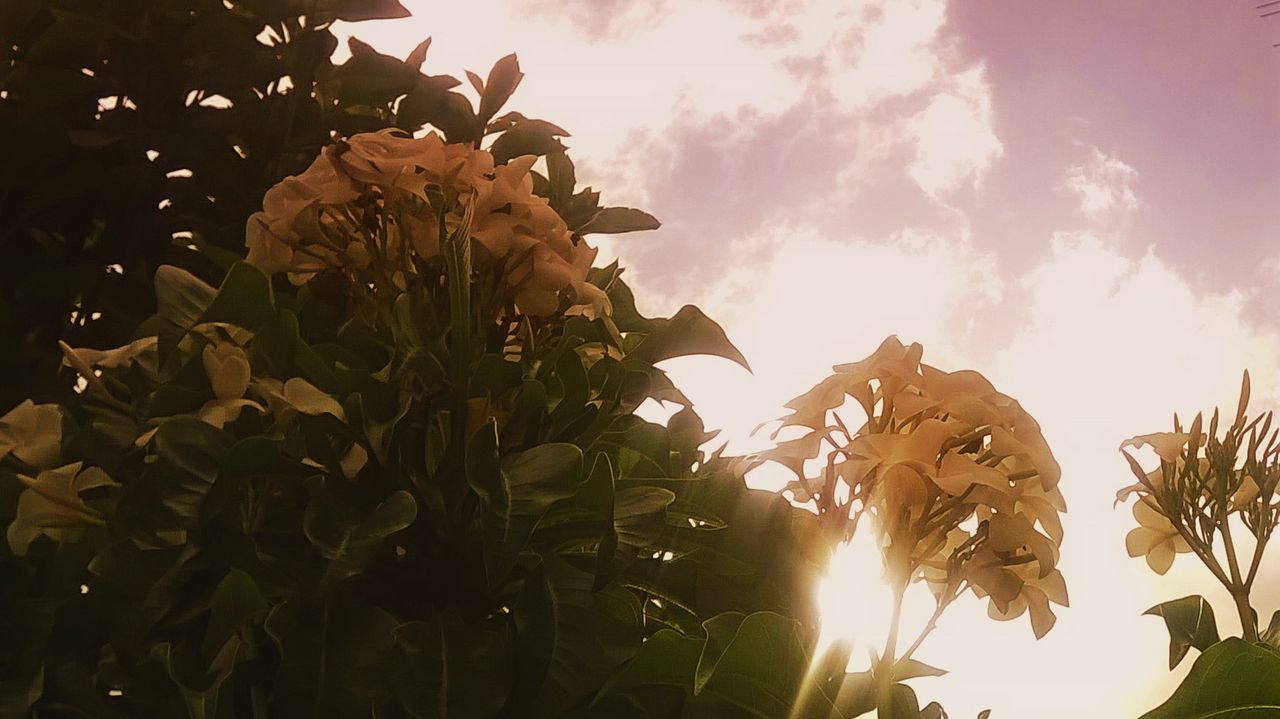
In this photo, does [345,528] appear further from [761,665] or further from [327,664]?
[761,665]

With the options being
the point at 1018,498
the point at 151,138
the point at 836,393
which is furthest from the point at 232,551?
the point at 151,138

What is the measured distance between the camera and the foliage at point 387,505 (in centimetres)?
127

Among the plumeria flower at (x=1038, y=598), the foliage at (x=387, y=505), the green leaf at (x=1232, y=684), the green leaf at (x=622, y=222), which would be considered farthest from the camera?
the green leaf at (x=622, y=222)

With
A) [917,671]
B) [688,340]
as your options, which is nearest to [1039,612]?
[917,671]

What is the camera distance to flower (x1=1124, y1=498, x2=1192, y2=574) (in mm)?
2248

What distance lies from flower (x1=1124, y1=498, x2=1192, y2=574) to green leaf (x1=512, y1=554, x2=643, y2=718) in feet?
4.65

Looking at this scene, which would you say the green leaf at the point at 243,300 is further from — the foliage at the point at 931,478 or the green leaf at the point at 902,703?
the green leaf at the point at 902,703

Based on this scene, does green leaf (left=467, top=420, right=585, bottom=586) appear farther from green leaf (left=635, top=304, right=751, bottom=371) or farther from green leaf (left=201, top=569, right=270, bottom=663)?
green leaf (left=635, top=304, right=751, bottom=371)

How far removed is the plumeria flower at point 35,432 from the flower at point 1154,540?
2073mm

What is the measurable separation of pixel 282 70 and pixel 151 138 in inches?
12.0

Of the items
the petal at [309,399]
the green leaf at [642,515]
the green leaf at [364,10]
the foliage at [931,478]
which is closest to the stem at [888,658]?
the foliage at [931,478]

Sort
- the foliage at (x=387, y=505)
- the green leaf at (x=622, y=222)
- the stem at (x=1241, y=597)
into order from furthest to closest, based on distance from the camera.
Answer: the green leaf at (x=622, y=222), the stem at (x=1241, y=597), the foliage at (x=387, y=505)

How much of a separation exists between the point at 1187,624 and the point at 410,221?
161 cm

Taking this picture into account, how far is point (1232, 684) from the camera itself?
118 cm
